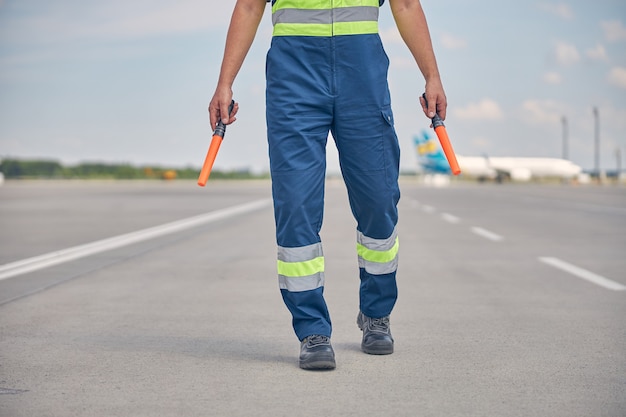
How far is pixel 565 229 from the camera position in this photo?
1385 cm

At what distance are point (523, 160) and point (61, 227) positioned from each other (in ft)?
258

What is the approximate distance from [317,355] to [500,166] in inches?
3259

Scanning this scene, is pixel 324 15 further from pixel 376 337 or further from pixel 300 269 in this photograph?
pixel 376 337

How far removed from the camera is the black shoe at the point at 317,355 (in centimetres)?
403

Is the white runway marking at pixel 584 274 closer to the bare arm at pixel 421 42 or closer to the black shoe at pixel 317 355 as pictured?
the bare arm at pixel 421 42

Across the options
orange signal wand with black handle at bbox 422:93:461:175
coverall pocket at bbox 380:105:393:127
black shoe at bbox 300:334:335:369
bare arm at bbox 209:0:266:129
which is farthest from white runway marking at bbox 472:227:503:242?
black shoe at bbox 300:334:335:369

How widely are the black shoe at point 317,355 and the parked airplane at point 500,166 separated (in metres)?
78.6

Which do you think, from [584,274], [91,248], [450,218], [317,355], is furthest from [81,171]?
[317,355]

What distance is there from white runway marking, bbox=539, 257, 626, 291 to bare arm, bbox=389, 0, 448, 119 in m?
3.14

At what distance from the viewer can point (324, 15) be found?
427 centimetres

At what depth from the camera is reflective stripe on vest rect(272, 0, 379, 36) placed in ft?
14.0

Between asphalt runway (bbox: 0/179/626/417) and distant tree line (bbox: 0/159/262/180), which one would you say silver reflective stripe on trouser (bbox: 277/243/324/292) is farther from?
distant tree line (bbox: 0/159/262/180)

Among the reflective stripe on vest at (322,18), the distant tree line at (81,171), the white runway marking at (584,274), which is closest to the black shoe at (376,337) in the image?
the reflective stripe on vest at (322,18)

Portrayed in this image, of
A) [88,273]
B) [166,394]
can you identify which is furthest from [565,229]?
[166,394]
